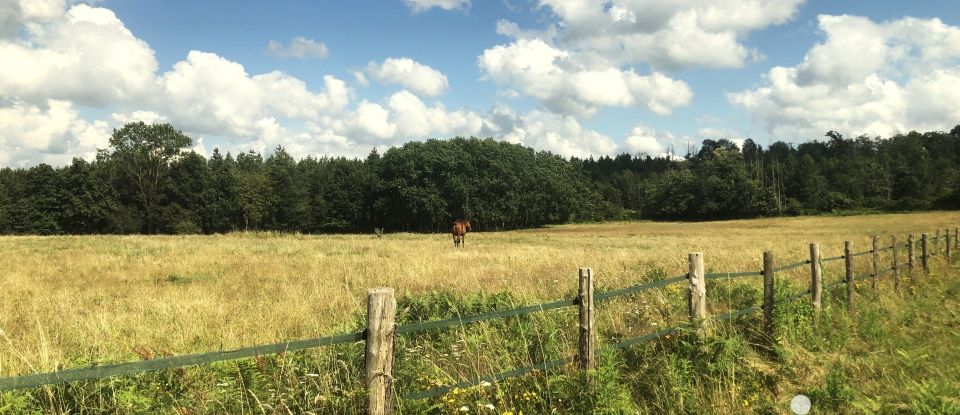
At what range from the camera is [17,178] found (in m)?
89.4

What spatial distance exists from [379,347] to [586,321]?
2296 mm

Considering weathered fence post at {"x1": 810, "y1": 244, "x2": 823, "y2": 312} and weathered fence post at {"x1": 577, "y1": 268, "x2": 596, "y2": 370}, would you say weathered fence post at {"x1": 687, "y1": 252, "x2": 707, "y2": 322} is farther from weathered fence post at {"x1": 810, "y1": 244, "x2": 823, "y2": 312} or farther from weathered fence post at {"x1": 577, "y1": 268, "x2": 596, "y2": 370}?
weathered fence post at {"x1": 810, "y1": 244, "x2": 823, "y2": 312}

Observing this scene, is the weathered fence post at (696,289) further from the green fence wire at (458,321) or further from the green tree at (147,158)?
the green tree at (147,158)

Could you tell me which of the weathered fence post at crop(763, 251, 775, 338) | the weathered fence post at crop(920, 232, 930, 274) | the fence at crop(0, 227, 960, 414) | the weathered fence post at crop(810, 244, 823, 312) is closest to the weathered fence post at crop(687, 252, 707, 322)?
the fence at crop(0, 227, 960, 414)

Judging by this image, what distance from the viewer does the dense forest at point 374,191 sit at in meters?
71.8

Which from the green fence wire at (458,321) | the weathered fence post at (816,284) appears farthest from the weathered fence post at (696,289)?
the weathered fence post at (816,284)

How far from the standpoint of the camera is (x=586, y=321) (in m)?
5.18

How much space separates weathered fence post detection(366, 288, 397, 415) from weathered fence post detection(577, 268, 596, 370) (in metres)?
2.18

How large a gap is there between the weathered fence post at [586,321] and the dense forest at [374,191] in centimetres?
6614

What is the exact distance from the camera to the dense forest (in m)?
71.8

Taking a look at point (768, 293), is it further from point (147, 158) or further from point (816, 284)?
point (147, 158)

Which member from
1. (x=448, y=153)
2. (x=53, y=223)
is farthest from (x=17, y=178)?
(x=448, y=153)

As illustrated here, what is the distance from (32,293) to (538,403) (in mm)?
11949

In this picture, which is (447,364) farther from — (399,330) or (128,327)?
(128,327)
